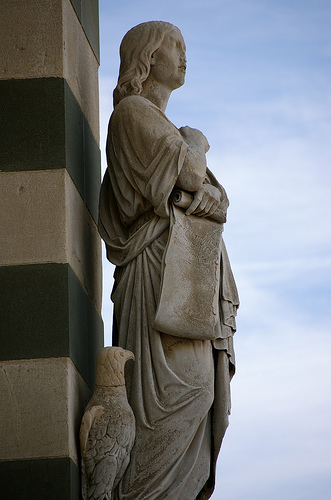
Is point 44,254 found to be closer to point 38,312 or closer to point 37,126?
point 38,312

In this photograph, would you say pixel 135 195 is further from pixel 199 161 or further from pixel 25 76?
pixel 25 76

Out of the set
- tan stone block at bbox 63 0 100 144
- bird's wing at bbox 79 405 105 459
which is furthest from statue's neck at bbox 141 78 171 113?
bird's wing at bbox 79 405 105 459

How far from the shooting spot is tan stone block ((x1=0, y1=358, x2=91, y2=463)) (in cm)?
716

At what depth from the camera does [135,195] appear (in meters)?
7.96

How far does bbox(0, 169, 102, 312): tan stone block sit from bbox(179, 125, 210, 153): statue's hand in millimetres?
933

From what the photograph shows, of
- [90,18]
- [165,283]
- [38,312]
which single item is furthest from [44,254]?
[90,18]

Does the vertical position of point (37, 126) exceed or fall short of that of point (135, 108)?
it falls short

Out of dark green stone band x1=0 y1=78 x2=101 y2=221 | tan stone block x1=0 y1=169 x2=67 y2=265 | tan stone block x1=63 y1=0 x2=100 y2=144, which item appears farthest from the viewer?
tan stone block x1=63 y1=0 x2=100 y2=144

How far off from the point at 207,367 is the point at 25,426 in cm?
124

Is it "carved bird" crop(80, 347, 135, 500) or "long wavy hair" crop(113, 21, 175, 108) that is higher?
"long wavy hair" crop(113, 21, 175, 108)

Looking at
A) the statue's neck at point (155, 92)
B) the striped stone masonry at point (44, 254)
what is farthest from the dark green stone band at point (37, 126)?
the statue's neck at point (155, 92)

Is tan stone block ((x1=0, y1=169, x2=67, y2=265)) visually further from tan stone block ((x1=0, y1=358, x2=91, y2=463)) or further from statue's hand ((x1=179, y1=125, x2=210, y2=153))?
statue's hand ((x1=179, y1=125, x2=210, y2=153))

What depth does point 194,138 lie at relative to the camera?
8219 millimetres

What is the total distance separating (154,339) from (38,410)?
89cm
